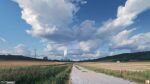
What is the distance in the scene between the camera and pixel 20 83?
2453cm

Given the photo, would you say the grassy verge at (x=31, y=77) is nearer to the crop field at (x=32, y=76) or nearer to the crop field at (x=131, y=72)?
the crop field at (x=32, y=76)

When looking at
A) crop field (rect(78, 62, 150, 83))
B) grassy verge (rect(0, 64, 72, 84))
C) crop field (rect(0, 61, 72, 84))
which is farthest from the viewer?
crop field (rect(78, 62, 150, 83))

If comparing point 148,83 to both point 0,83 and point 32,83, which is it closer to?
point 32,83

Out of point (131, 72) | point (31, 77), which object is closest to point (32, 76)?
point (31, 77)

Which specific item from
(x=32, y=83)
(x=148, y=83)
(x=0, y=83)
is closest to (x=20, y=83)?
(x=32, y=83)

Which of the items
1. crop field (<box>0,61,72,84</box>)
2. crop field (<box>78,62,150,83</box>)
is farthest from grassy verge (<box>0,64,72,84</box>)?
crop field (<box>78,62,150,83</box>)

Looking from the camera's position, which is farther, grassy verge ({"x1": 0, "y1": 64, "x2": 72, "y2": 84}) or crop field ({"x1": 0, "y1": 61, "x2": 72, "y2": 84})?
crop field ({"x1": 0, "y1": 61, "x2": 72, "y2": 84})

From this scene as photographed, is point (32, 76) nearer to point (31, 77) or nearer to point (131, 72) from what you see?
point (31, 77)

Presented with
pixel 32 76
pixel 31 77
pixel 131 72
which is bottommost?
pixel 31 77

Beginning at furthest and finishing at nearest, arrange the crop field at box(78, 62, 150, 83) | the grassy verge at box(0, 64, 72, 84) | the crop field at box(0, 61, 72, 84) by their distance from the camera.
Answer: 1. the crop field at box(78, 62, 150, 83)
2. the crop field at box(0, 61, 72, 84)
3. the grassy verge at box(0, 64, 72, 84)

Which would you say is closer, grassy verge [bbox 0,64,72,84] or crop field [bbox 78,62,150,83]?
grassy verge [bbox 0,64,72,84]

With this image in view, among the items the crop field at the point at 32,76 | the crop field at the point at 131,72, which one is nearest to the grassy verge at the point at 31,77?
the crop field at the point at 32,76

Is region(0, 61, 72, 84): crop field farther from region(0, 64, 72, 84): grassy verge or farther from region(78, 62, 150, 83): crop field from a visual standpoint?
region(78, 62, 150, 83): crop field

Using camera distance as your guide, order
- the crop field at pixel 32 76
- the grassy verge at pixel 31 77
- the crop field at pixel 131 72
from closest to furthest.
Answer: the grassy verge at pixel 31 77
the crop field at pixel 32 76
the crop field at pixel 131 72
